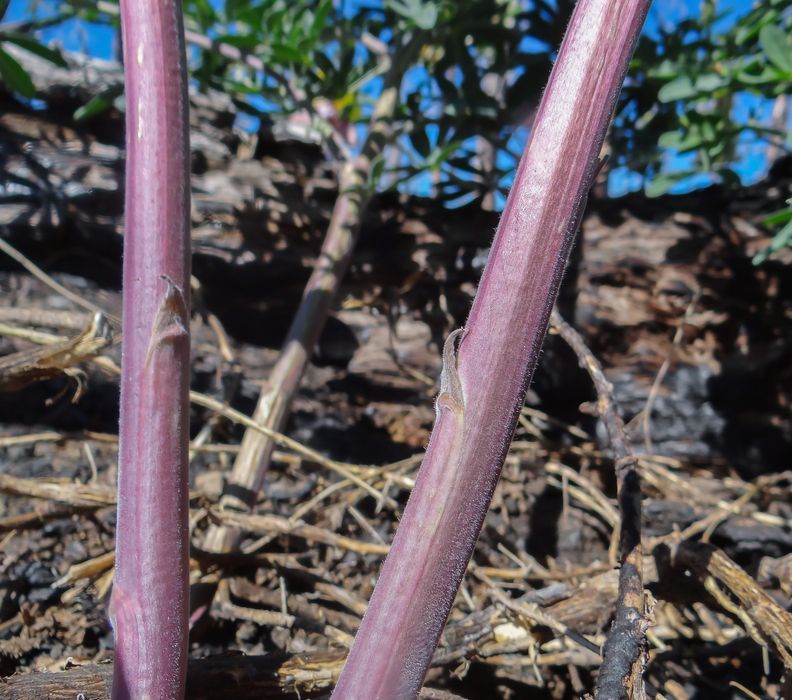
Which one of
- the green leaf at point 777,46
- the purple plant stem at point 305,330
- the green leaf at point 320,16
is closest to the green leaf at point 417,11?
the green leaf at point 320,16

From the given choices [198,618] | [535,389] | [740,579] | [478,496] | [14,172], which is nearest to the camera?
[478,496]

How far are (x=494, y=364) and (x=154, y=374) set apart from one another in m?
0.36

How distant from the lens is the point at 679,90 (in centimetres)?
117

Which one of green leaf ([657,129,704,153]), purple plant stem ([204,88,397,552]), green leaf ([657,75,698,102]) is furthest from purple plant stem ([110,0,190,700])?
green leaf ([657,129,704,153])

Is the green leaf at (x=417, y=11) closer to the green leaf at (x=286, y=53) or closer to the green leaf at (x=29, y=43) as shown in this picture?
the green leaf at (x=286, y=53)

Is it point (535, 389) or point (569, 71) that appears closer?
point (569, 71)

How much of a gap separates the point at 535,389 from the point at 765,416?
0.54 m

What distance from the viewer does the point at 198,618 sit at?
2.87 ft

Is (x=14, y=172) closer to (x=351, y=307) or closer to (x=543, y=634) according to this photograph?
(x=351, y=307)

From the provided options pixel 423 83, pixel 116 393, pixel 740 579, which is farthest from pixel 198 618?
pixel 423 83

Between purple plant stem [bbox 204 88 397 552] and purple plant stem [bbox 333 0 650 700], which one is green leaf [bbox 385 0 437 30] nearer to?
purple plant stem [bbox 204 88 397 552]

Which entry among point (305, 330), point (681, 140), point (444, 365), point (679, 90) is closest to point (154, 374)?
point (444, 365)

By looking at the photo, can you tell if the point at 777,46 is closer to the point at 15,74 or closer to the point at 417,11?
the point at 417,11

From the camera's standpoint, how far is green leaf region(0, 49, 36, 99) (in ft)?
3.33
